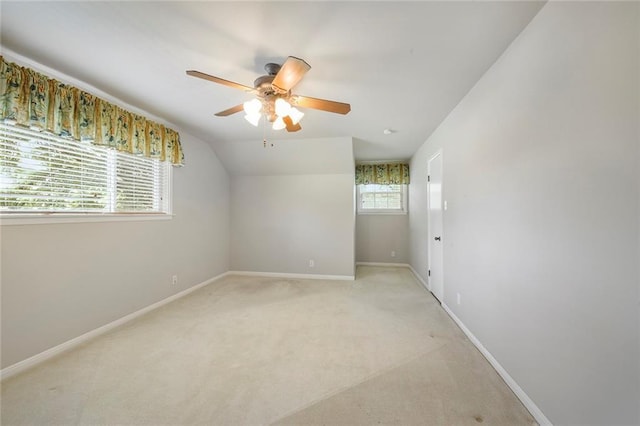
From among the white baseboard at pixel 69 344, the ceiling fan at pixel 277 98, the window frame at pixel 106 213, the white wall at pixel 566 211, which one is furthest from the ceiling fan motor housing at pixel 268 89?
the white baseboard at pixel 69 344

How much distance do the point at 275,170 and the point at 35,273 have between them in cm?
312

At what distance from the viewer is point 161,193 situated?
10.2 feet

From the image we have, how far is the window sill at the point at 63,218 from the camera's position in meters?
1.72

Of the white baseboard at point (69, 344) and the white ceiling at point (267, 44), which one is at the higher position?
the white ceiling at point (267, 44)

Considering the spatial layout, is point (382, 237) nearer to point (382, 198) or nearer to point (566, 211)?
point (382, 198)

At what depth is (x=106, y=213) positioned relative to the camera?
93.7 inches

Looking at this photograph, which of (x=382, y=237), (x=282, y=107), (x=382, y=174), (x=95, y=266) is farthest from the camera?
(x=382, y=237)

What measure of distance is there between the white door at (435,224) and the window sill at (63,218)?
3671mm

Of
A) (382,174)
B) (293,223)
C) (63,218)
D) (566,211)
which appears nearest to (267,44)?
(566,211)

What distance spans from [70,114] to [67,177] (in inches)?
21.7

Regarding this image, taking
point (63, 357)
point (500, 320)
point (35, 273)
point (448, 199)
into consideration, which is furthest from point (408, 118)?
point (63, 357)

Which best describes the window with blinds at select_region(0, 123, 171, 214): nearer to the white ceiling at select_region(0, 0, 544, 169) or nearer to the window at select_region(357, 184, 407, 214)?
the white ceiling at select_region(0, 0, 544, 169)

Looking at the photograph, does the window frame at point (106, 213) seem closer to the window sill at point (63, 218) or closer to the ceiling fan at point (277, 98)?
the window sill at point (63, 218)

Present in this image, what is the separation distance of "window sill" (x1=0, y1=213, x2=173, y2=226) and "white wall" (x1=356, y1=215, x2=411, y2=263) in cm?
402
